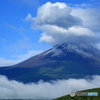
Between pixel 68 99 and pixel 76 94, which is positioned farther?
pixel 68 99

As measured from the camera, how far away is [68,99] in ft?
218

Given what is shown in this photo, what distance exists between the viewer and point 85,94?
62.2 m

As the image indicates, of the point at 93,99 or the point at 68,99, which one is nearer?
the point at 93,99

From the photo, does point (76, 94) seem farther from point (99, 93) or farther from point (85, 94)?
point (99, 93)

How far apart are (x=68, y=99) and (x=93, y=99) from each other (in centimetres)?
754

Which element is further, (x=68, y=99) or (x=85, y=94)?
(x=68, y=99)

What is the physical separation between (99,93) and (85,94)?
17.5 feet

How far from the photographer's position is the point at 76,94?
204ft

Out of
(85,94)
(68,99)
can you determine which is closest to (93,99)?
(85,94)

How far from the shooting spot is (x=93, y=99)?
203 ft

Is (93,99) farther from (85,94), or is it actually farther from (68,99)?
(68,99)

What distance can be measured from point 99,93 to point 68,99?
8301mm

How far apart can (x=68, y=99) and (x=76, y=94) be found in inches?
198

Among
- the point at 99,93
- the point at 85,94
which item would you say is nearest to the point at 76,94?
the point at 85,94
